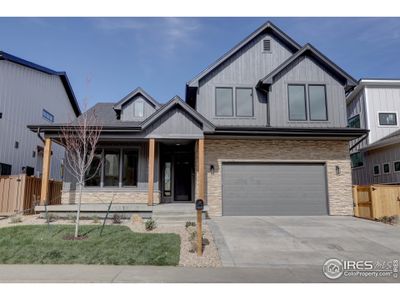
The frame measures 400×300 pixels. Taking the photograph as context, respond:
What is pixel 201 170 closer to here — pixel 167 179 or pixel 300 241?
pixel 167 179

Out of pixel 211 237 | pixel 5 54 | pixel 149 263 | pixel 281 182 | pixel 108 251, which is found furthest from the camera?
pixel 5 54

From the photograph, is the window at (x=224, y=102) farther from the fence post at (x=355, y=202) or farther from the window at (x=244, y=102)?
the fence post at (x=355, y=202)

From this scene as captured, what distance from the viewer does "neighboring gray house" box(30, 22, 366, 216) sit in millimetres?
13773

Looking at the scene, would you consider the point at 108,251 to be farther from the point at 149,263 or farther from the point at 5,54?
the point at 5,54

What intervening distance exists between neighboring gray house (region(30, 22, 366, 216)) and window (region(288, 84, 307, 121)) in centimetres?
5

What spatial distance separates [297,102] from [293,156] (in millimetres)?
2742

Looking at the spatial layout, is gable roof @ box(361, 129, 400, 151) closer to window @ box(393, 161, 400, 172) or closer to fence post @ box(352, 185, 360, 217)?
window @ box(393, 161, 400, 172)

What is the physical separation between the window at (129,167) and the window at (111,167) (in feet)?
1.11

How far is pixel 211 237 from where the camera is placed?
9.16 m

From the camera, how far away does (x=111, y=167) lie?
14.9 metres

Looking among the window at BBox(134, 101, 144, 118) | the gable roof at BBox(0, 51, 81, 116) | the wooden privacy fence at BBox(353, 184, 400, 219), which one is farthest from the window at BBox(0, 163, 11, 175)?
the wooden privacy fence at BBox(353, 184, 400, 219)

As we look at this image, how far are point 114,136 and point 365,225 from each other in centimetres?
1070

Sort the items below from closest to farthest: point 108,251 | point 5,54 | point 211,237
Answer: point 108,251
point 211,237
point 5,54

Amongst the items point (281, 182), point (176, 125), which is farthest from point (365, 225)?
point (176, 125)
